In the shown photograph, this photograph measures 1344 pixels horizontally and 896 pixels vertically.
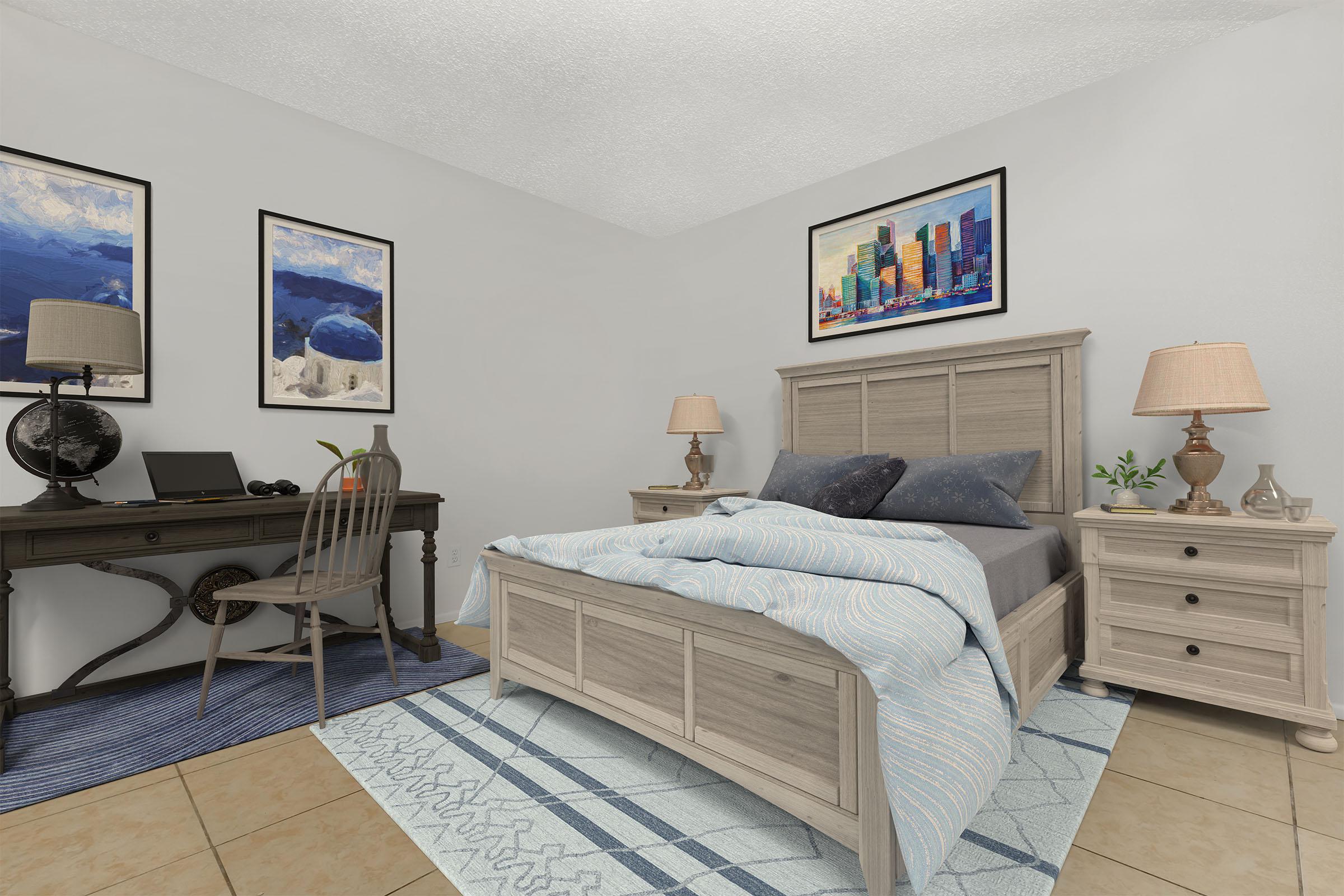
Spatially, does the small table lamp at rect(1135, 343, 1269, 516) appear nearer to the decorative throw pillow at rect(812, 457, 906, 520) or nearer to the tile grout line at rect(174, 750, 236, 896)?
the decorative throw pillow at rect(812, 457, 906, 520)

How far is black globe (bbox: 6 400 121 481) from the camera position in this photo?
216 cm

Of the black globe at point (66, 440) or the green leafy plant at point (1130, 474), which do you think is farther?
the green leafy plant at point (1130, 474)

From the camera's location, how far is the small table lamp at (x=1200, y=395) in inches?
80.7

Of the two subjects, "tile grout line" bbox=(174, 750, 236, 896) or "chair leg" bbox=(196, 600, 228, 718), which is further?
"chair leg" bbox=(196, 600, 228, 718)

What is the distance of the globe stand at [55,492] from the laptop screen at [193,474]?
25 cm

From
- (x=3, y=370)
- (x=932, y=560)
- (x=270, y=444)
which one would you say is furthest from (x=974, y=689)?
(x=3, y=370)

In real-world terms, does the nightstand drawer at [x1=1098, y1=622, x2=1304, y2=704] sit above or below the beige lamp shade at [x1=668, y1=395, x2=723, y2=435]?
below

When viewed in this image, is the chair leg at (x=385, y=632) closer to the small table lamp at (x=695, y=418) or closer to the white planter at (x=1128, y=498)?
the small table lamp at (x=695, y=418)

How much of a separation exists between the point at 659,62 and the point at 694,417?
1.83 metres

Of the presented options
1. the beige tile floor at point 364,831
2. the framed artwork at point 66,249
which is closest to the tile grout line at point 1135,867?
the beige tile floor at point 364,831

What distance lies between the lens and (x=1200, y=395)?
2.07 meters

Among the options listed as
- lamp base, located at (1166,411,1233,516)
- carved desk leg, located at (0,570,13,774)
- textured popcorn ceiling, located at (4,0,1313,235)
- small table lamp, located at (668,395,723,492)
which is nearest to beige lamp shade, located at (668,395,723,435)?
small table lamp, located at (668,395,723,492)

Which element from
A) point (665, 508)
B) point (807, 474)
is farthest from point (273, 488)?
point (807, 474)

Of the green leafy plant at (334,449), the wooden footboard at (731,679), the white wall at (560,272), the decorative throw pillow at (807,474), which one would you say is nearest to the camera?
the wooden footboard at (731,679)
